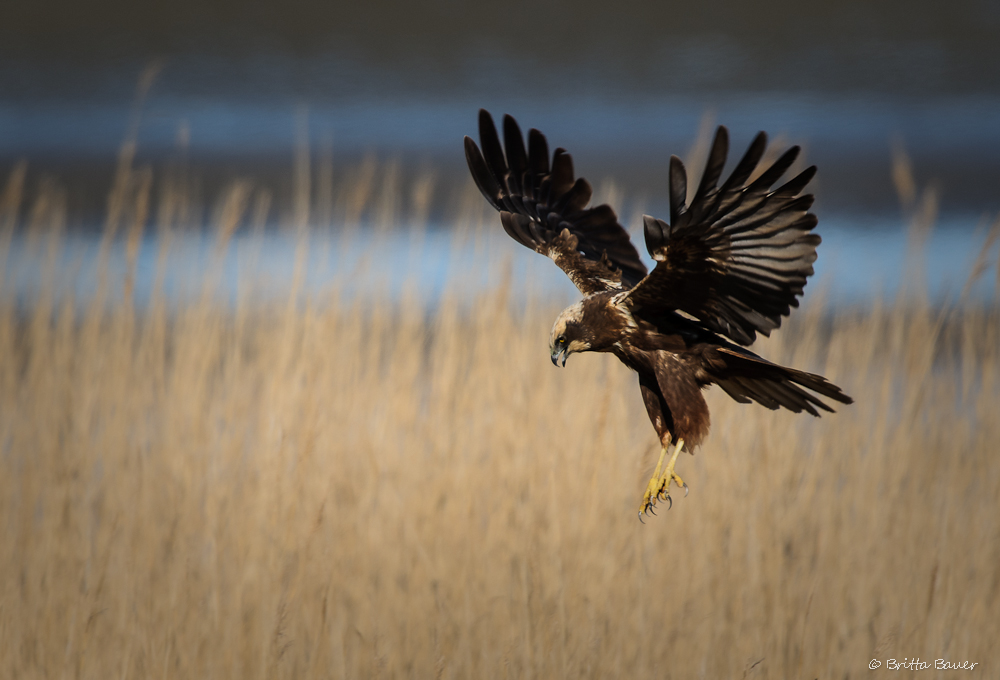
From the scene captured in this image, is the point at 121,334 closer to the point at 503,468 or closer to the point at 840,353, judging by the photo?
the point at 503,468

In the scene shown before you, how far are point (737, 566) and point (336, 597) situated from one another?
977 mm

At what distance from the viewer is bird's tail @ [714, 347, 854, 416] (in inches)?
33.5

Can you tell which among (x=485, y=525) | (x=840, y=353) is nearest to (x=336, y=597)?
(x=485, y=525)

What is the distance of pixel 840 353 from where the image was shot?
7.44ft

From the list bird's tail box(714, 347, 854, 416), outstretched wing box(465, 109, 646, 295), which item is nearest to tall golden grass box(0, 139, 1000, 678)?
outstretched wing box(465, 109, 646, 295)

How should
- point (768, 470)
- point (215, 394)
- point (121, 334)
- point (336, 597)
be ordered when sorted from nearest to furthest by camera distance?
point (768, 470)
point (336, 597)
point (121, 334)
point (215, 394)

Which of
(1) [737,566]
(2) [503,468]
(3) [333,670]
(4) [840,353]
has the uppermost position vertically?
(4) [840,353]

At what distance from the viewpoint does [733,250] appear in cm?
87

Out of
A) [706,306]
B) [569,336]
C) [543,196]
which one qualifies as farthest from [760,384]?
[543,196]

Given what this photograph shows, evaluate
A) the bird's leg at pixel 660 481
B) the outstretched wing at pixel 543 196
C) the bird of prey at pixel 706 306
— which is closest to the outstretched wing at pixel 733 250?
the bird of prey at pixel 706 306

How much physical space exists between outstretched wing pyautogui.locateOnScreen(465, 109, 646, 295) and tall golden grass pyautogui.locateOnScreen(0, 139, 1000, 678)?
0.52 meters

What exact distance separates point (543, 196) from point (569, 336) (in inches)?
17.9

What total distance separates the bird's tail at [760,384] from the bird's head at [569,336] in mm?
173

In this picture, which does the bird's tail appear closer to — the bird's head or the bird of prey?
the bird of prey
